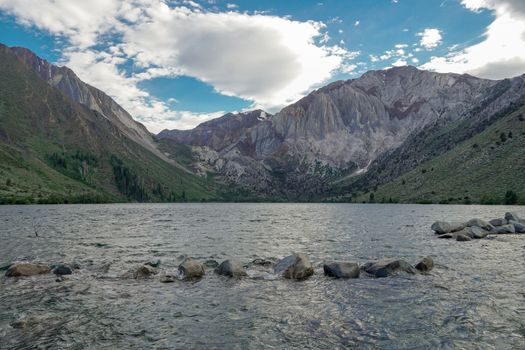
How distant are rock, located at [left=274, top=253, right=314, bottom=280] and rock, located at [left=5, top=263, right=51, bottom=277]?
881 inches

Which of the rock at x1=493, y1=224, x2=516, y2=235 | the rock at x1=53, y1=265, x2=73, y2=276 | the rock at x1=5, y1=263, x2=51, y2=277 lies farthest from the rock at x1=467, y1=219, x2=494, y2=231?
the rock at x1=5, y1=263, x2=51, y2=277

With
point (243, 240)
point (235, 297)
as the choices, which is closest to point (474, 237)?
point (243, 240)

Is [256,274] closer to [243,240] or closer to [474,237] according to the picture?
[243,240]

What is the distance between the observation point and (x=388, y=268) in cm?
3375

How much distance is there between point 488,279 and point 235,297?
21447mm

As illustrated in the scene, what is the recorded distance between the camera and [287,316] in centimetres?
2216

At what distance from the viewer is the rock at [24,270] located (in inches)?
1316

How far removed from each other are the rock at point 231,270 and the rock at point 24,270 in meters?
16.8

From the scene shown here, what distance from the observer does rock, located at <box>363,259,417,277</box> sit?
33406 millimetres

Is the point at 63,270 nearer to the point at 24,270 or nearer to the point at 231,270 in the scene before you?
the point at 24,270

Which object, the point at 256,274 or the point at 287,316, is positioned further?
the point at 256,274

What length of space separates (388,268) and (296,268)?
8.51 meters

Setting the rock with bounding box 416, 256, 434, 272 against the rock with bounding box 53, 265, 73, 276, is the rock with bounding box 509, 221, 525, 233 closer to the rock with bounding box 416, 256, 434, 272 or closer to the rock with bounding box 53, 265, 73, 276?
the rock with bounding box 416, 256, 434, 272

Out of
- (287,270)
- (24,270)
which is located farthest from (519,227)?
(24,270)
